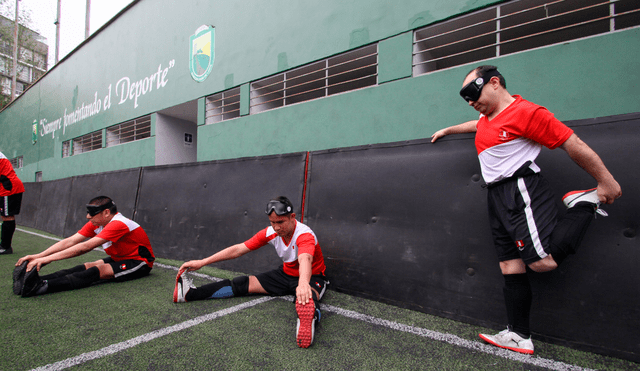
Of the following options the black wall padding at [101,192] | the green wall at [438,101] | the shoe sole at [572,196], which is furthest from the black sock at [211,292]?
the green wall at [438,101]

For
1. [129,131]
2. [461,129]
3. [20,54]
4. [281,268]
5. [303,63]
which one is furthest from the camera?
[20,54]

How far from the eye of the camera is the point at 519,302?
1897 millimetres

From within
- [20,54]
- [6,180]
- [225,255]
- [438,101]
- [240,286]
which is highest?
[20,54]

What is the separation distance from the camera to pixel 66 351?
1.85 m

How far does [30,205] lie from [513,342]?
1266 centimetres

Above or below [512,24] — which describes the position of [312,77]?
below

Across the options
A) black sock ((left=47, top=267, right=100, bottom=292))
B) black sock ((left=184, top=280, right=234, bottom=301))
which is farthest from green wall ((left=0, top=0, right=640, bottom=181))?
black sock ((left=47, top=267, right=100, bottom=292))

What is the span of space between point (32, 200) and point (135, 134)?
3821 mm

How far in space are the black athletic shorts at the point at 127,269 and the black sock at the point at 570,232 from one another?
3.97 m

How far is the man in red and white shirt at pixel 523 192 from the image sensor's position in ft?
5.51

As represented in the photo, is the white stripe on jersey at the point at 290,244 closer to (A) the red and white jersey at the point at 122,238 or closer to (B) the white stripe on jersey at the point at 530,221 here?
(B) the white stripe on jersey at the point at 530,221

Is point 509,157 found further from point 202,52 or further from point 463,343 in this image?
point 202,52

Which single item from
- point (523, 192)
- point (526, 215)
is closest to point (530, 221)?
point (526, 215)

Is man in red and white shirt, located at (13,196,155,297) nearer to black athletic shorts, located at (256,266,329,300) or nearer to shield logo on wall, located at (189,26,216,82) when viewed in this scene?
black athletic shorts, located at (256,266,329,300)
